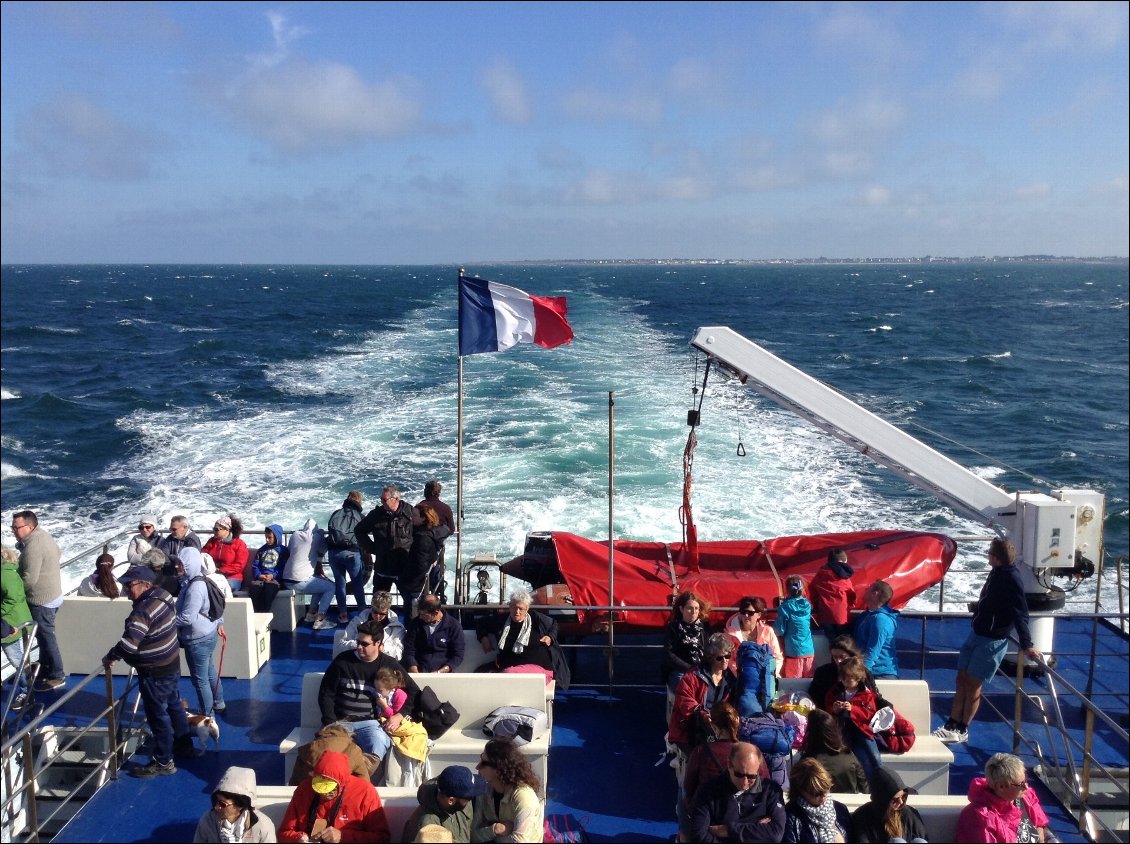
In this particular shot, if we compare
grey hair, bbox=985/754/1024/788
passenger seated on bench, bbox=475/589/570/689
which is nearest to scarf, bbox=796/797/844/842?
grey hair, bbox=985/754/1024/788

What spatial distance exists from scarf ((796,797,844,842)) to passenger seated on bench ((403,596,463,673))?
3061mm

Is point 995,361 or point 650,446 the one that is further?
point 995,361

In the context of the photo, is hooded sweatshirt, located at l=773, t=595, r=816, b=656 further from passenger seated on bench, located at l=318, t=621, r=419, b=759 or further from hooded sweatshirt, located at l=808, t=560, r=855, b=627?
passenger seated on bench, located at l=318, t=621, r=419, b=759

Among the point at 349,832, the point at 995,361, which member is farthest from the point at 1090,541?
the point at 995,361

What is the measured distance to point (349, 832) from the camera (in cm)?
505

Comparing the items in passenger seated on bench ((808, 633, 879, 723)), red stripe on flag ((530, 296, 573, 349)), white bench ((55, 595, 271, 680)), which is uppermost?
red stripe on flag ((530, 296, 573, 349))

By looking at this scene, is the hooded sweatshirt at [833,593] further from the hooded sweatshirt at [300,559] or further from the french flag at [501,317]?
the hooded sweatshirt at [300,559]

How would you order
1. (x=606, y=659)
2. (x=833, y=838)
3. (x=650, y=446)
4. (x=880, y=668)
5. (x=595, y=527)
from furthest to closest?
(x=650, y=446), (x=595, y=527), (x=606, y=659), (x=880, y=668), (x=833, y=838)

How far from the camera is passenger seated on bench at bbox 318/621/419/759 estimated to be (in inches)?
240

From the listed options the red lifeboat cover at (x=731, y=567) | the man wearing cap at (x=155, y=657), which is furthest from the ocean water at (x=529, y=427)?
the man wearing cap at (x=155, y=657)

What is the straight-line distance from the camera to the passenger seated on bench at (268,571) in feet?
29.6

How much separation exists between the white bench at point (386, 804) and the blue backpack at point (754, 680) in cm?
219

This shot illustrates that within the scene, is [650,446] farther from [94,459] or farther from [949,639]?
[94,459]

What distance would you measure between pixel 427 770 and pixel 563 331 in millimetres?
5107
